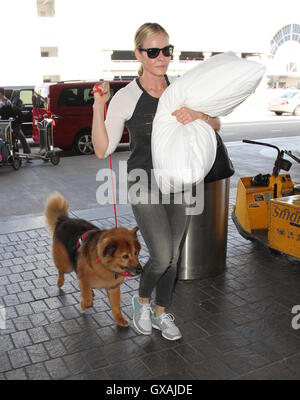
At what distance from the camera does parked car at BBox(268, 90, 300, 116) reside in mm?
23812

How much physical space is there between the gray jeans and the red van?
30.6 ft

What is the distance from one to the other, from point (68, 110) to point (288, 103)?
1579cm

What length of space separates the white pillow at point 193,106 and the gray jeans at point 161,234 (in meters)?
0.26

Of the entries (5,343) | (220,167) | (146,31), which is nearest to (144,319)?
(5,343)

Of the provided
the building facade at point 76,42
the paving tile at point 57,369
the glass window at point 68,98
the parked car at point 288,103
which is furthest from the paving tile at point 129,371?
the building facade at point 76,42

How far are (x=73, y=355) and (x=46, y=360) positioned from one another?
195mm

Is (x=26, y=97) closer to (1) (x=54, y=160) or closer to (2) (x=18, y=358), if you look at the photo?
(1) (x=54, y=160)

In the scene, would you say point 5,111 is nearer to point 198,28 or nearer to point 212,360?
point 212,360

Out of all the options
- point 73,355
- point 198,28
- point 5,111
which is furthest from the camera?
point 198,28

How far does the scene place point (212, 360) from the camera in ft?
10.2

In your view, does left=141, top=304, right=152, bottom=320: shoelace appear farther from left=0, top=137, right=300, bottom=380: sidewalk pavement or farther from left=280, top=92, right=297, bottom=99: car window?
left=280, top=92, right=297, bottom=99: car window

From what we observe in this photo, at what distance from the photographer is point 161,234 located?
294 cm

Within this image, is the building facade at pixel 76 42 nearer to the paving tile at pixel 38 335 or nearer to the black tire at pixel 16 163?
the black tire at pixel 16 163
